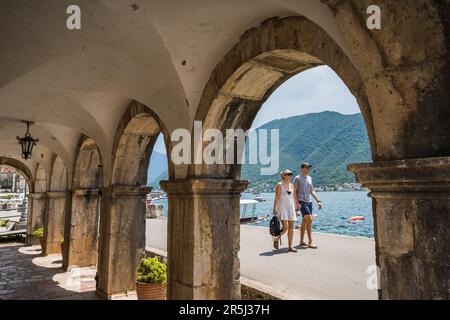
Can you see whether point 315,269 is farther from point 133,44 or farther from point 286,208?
point 133,44

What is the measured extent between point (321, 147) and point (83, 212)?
110875 mm

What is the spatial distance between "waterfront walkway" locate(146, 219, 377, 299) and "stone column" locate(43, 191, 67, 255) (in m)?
6.40

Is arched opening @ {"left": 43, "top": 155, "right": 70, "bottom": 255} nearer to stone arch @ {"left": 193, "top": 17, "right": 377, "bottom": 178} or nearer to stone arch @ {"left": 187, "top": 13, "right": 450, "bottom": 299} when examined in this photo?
stone arch @ {"left": 193, "top": 17, "right": 377, "bottom": 178}

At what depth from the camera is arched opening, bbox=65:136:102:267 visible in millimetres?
7902

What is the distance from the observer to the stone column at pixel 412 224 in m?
1.32

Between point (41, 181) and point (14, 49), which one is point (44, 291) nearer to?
point (14, 49)

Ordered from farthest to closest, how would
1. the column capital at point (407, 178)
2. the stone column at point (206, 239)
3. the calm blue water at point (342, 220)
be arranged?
the calm blue water at point (342, 220)
the stone column at point (206, 239)
the column capital at point (407, 178)

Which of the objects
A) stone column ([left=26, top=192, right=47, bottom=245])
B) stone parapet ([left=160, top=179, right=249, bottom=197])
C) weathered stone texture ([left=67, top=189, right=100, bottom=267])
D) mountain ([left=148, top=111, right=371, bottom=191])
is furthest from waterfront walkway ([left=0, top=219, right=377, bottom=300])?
mountain ([left=148, top=111, right=371, bottom=191])

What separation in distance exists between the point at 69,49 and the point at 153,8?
1210mm

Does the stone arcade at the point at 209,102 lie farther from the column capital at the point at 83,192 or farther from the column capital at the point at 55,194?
the column capital at the point at 55,194

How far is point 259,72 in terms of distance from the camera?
3.15m

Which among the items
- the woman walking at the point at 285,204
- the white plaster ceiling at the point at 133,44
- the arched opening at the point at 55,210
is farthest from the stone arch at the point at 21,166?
the woman walking at the point at 285,204

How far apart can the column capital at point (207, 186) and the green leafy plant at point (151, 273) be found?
5.82 feet

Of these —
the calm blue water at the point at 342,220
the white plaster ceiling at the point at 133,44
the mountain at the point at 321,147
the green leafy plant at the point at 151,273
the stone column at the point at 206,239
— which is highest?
the mountain at the point at 321,147
